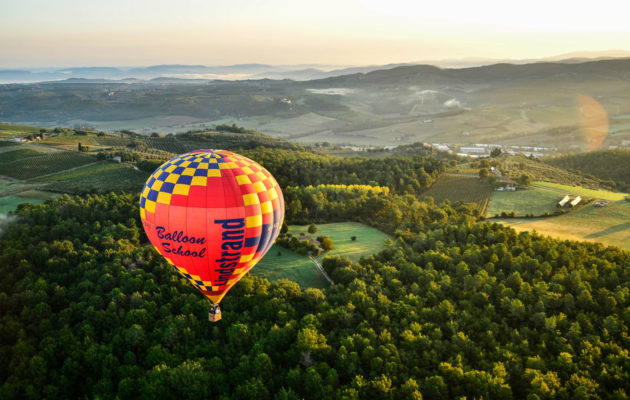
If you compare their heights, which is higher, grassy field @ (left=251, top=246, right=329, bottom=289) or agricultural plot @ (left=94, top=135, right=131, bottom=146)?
agricultural plot @ (left=94, top=135, right=131, bottom=146)

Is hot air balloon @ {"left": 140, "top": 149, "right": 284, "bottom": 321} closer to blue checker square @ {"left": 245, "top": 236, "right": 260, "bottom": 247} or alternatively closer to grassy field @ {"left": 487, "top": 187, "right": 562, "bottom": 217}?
blue checker square @ {"left": 245, "top": 236, "right": 260, "bottom": 247}

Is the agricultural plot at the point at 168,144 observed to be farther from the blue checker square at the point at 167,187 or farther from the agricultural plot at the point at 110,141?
the blue checker square at the point at 167,187

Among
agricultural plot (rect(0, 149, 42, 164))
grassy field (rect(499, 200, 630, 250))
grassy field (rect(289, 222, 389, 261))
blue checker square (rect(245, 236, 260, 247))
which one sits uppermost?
blue checker square (rect(245, 236, 260, 247))

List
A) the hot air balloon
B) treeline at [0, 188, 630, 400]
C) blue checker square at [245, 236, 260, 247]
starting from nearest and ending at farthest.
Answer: the hot air balloon
blue checker square at [245, 236, 260, 247]
treeline at [0, 188, 630, 400]

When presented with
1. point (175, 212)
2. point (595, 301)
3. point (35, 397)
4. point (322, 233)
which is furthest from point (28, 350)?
point (595, 301)

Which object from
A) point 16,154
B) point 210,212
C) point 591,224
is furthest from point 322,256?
point 16,154

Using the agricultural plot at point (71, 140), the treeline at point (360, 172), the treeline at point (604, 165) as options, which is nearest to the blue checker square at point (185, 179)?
the treeline at point (360, 172)

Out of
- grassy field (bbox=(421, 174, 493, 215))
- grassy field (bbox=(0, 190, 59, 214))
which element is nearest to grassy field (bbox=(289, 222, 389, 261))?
grassy field (bbox=(421, 174, 493, 215))
